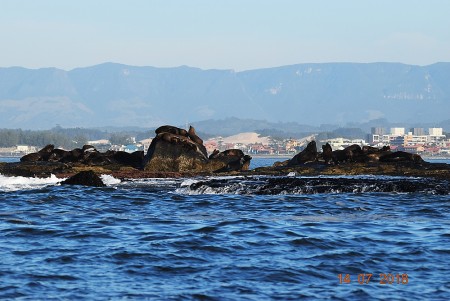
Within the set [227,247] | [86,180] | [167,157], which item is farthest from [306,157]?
[227,247]

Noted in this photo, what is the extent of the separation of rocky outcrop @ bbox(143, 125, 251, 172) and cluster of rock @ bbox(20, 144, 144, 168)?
7.45 ft

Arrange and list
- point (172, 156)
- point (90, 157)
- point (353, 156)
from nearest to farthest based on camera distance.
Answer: point (353, 156) < point (172, 156) < point (90, 157)

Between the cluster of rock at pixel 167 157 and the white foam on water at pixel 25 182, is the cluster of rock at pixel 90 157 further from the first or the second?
the white foam on water at pixel 25 182

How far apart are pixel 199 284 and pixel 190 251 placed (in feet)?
14.7

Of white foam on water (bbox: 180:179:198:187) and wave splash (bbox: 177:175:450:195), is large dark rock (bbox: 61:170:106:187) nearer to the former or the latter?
white foam on water (bbox: 180:179:198:187)

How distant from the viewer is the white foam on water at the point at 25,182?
48.5 m

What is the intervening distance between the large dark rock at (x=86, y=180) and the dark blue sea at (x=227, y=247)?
246 inches

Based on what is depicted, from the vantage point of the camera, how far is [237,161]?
61.9 m

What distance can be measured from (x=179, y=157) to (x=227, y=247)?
34279 mm

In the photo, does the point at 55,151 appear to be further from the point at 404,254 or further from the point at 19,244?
the point at 404,254

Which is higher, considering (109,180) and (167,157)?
(167,157)

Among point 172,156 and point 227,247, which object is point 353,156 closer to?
point 172,156

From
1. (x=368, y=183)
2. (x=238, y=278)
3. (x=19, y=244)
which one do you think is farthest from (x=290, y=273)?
(x=368, y=183)

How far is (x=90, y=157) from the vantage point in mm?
62000
